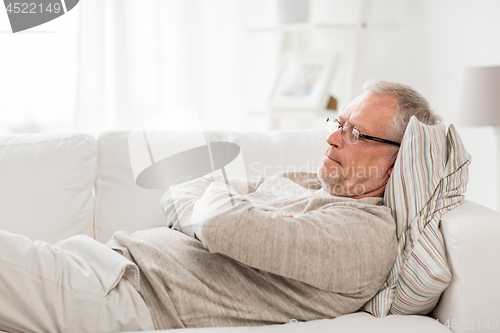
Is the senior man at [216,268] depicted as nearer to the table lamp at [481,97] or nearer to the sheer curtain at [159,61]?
the table lamp at [481,97]

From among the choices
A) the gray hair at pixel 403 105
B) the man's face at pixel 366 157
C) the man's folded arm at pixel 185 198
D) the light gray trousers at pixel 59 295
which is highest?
the gray hair at pixel 403 105

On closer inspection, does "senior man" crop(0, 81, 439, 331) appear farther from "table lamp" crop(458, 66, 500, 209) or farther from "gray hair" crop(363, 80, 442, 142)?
"table lamp" crop(458, 66, 500, 209)

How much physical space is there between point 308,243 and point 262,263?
0.11 metres

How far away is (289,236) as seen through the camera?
3.19ft

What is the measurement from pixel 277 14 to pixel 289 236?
2036 mm

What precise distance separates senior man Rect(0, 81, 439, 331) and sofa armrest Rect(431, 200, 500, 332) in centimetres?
14

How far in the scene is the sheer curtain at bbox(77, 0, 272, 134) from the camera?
2418mm

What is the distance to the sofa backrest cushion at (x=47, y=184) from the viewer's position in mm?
1444

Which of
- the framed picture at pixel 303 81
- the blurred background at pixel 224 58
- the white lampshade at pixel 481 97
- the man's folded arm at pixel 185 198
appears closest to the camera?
the man's folded arm at pixel 185 198

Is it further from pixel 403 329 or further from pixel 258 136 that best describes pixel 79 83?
pixel 403 329

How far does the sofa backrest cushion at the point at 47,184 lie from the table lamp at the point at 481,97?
1440mm

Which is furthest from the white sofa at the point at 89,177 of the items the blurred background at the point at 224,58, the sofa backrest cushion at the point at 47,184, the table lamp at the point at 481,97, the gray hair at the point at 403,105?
the blurred background at the point at 224,58

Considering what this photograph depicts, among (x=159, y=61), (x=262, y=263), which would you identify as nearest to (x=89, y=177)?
(x=262, y=263)

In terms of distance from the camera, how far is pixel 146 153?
5.32 ft
